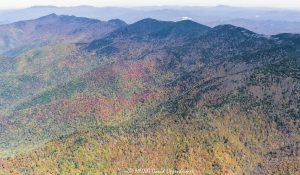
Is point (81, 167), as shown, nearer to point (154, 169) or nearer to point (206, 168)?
point (154, 169)

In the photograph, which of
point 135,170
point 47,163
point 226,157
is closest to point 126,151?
point 135,170

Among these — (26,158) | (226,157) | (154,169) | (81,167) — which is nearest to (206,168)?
(226,157)

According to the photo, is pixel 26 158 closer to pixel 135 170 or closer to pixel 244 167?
pixel 135 170

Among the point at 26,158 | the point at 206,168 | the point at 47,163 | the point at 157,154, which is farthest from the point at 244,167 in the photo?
the point at 26,158

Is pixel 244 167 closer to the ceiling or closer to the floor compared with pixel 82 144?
closer to the floor

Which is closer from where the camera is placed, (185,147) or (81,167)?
(81,167)

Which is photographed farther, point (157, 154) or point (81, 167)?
point (157, 154)

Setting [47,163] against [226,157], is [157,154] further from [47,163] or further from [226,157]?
[47,163]
